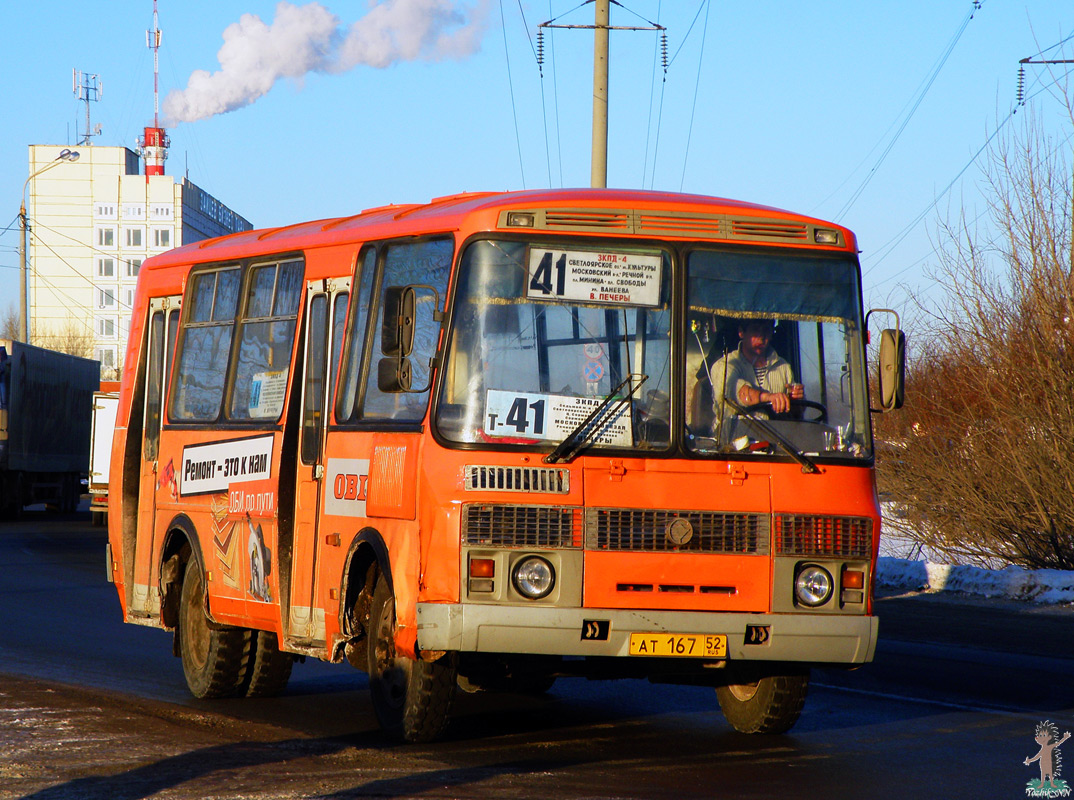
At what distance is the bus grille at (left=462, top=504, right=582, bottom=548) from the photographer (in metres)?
7.57

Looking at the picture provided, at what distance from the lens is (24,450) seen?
3675cm

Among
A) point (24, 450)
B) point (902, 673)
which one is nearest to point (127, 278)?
point (24, 450)

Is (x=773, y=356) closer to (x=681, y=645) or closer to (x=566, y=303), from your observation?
(x=566, y=303)

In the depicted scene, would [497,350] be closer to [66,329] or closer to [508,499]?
[508,499]

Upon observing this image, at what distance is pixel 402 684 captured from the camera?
8.19 metres

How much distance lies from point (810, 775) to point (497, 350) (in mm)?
2559

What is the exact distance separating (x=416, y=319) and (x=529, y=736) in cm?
240

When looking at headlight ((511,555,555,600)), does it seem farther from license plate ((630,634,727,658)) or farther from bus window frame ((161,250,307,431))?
bus window frame ((161,250,307,431))

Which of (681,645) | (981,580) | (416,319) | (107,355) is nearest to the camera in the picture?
(681,645)

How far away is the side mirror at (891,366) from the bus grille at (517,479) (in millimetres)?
1838

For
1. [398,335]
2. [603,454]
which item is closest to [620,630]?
[603,454]

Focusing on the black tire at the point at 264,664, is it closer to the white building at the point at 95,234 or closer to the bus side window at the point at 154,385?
the bus side window at the point at 154,385

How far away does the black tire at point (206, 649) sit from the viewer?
10.3m

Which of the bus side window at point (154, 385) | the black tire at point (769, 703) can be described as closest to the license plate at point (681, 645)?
the black tire at point (769, 703)
